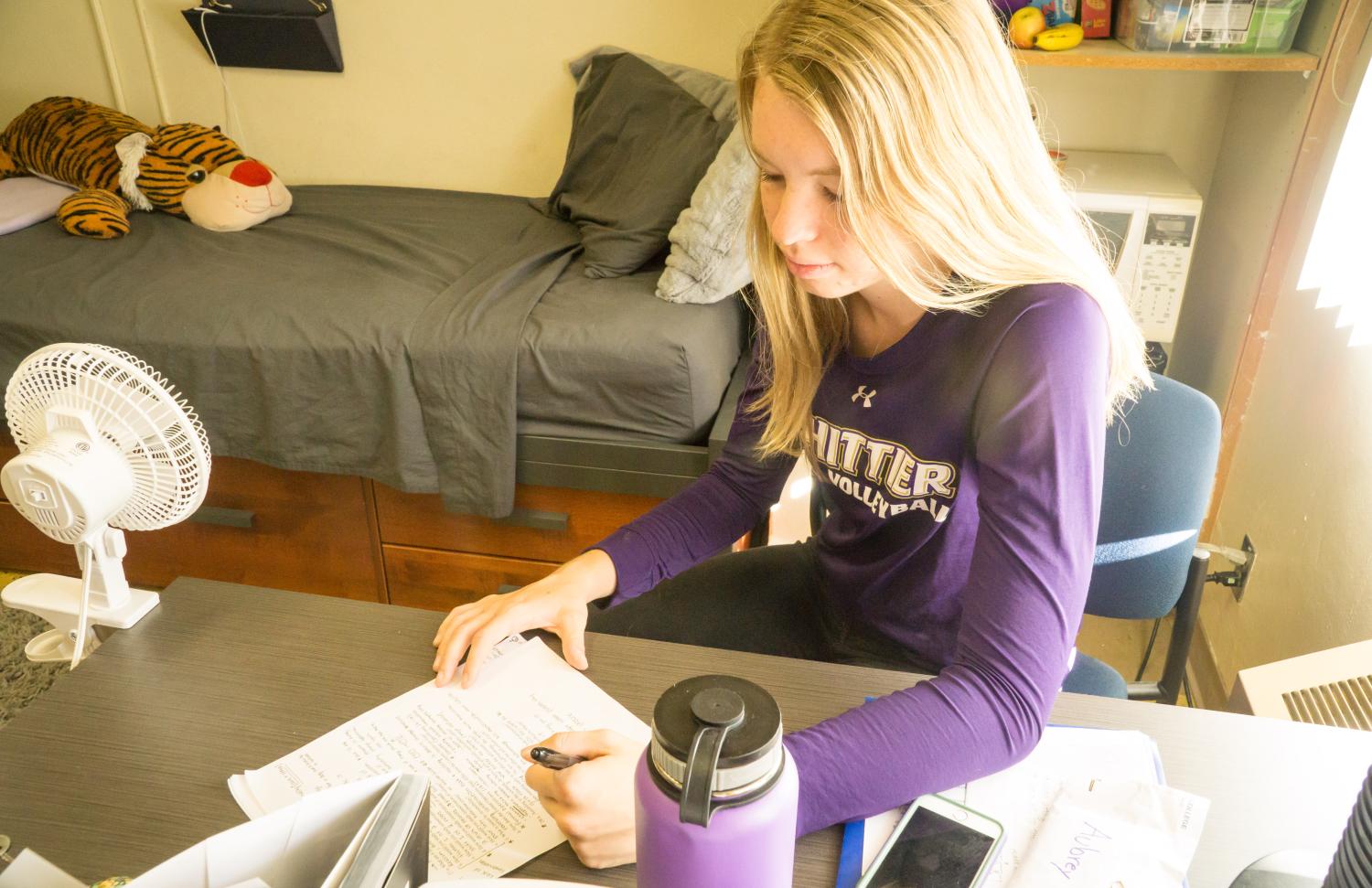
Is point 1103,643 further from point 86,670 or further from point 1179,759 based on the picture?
point 86,670

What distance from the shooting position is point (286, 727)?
2.59ft

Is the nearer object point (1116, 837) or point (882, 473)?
point (1116, 837)

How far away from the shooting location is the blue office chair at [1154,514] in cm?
112

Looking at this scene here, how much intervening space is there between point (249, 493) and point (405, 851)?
171 cm

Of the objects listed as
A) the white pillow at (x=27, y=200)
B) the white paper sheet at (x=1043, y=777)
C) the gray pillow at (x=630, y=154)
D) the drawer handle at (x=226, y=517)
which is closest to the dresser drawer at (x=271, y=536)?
A: the drawer handle at (x=226, y=517)

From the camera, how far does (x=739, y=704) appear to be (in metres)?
0.48

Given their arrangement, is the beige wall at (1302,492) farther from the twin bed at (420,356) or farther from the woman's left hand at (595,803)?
the woman's left hand at (595,803)

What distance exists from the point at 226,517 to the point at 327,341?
0.47 m

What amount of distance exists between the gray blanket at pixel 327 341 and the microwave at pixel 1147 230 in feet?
3.60

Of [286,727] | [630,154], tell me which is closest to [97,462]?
[286,727]

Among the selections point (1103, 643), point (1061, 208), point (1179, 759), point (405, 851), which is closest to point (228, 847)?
point (405, 851)

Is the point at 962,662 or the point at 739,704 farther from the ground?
the point at 739,704

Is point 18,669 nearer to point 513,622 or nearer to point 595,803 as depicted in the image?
point 513,622

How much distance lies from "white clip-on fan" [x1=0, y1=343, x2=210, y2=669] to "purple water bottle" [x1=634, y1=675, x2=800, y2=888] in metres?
0.58
